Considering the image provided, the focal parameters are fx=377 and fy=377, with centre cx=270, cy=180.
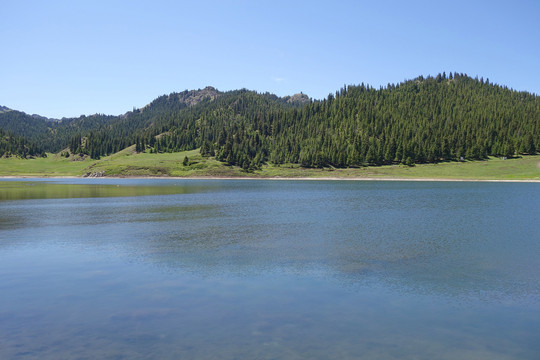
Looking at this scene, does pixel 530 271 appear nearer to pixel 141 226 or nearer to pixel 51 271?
pixel 51 271

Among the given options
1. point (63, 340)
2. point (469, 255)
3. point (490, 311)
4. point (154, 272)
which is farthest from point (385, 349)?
point (469, 255)

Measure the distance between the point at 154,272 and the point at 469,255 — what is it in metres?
22.6

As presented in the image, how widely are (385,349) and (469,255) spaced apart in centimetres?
1801

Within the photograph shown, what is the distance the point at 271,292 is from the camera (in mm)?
19859

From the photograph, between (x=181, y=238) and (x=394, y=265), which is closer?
(x=394, y=265)

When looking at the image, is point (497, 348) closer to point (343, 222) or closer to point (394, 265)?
point (394, 265)

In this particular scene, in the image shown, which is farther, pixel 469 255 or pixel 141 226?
pixel 141 226

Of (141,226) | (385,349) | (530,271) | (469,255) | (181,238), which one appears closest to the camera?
(385,349)

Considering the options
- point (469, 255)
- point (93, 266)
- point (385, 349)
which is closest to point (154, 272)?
point (93, 266)

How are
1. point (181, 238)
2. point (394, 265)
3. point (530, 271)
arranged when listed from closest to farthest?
point (530, 271) < point (394, 265) < point (181, 238)

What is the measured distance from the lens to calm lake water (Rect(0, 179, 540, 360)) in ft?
45.8

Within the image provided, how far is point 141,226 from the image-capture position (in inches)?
1678

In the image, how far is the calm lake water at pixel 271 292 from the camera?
14.0m

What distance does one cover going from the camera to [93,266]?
84.8 ft
